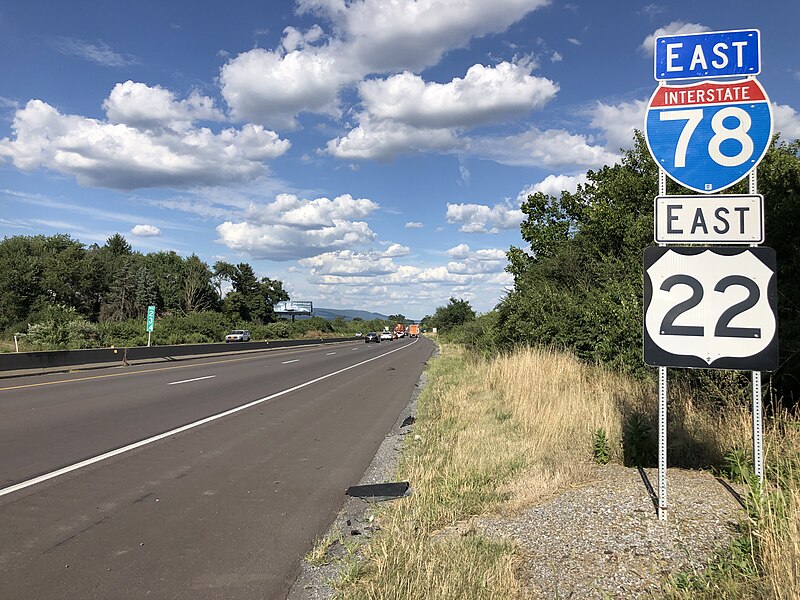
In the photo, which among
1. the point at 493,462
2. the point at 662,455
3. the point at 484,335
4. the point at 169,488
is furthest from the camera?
the point at 484,335

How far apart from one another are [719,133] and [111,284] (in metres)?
88.3

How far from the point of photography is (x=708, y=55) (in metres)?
4.83

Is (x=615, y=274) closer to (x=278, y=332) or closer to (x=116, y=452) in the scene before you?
(x=116, y=452)

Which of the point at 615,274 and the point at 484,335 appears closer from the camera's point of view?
the point at 615,274

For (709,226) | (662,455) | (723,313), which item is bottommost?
(662,455)

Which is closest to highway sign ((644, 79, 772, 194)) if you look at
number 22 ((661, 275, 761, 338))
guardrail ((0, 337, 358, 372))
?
number 22 ((661, 275, 761, 338))

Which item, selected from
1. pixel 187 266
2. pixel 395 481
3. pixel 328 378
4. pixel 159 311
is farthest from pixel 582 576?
pixel 187 266

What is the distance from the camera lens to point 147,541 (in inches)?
197

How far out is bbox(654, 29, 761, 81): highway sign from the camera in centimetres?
469

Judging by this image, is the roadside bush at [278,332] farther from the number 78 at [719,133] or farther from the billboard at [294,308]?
the number 78 at [719,133]

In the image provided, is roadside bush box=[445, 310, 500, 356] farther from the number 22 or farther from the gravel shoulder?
the number 22

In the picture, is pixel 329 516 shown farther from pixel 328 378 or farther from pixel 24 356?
pixel 24 356

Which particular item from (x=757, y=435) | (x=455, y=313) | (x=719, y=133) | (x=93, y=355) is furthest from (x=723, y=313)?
(x=455, y=313)

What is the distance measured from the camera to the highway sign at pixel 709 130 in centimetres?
460
